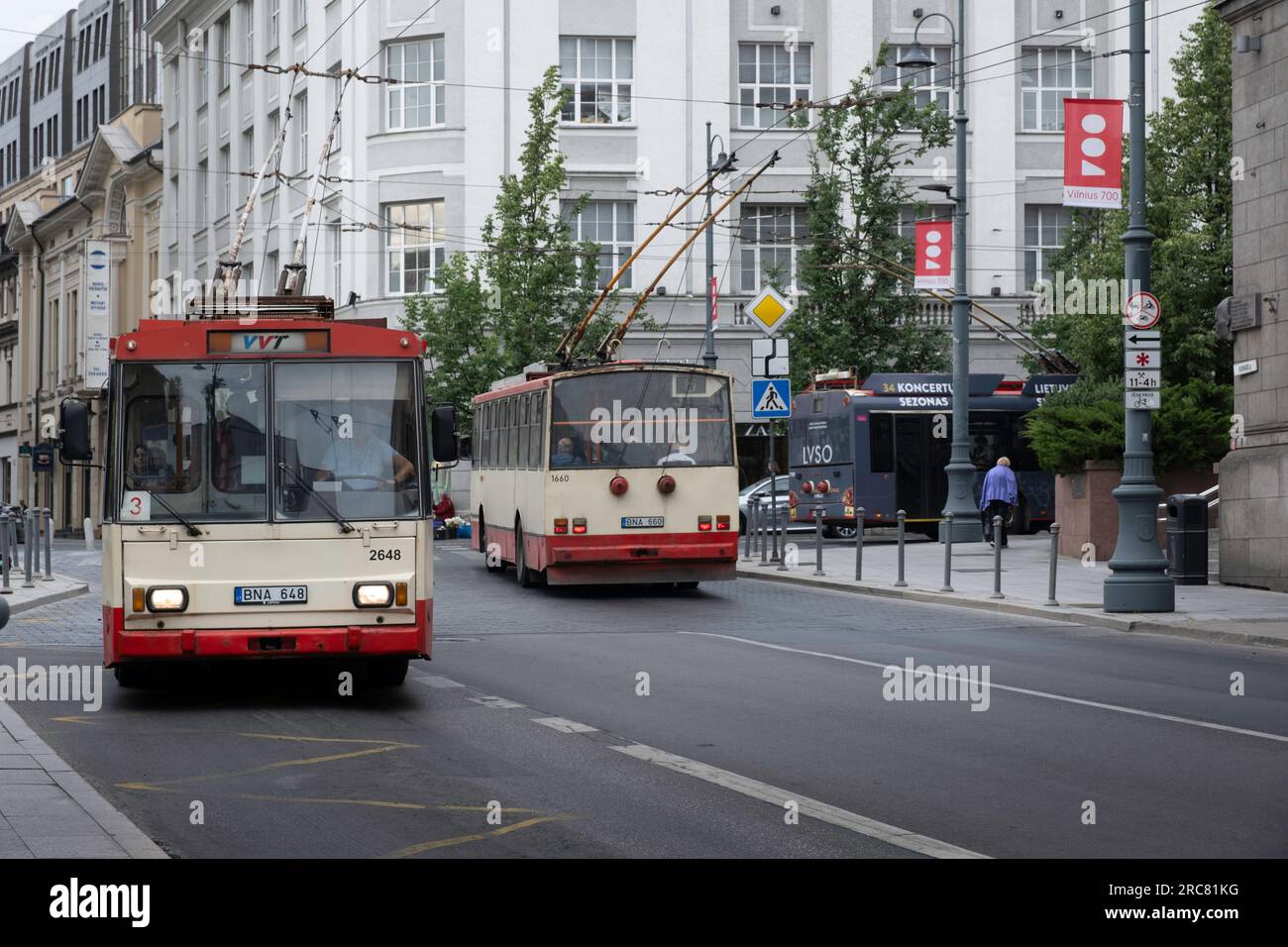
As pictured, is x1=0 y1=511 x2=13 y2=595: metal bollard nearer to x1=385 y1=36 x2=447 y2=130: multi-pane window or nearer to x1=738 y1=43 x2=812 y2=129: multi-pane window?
x1=385 y1=36 x2=447 y2=130: multi-pane window

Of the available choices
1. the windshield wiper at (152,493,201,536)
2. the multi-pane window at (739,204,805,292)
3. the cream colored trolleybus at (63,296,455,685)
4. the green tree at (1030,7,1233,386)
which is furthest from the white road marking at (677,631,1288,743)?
the multi-pane window at (739,204,805,292)

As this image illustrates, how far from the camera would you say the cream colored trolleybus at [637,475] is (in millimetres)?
23688

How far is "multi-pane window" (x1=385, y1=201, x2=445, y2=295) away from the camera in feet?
163

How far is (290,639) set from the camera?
12.3 m

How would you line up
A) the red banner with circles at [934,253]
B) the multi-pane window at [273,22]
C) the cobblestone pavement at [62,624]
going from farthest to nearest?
the multi-pane window at [273,22] → the red banner with circles at [934,253] → the cobblestone pavement at [62,624]

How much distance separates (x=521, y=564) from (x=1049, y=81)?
96.9ft

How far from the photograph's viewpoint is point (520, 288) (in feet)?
143

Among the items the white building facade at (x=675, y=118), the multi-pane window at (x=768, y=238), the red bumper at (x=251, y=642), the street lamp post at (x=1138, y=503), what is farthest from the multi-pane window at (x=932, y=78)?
the red bumper at (x=251, y=642)

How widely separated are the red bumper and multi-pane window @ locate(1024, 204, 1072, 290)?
39583mm

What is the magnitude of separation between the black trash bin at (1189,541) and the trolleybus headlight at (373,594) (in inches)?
550

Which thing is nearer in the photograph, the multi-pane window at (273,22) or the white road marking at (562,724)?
the white road marking at (562,724)

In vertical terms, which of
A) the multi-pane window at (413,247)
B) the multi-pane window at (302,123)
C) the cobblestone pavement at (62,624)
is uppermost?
the multi-pane window at (302,123)

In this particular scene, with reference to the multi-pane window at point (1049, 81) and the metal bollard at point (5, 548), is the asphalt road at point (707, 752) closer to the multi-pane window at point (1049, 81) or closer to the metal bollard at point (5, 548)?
the metal bollard at point (5, 548)
